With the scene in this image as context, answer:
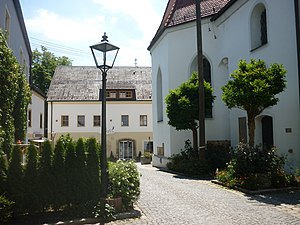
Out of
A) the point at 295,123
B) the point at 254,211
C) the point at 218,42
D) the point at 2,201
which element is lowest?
the point at 254,211

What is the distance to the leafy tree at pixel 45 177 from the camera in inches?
299

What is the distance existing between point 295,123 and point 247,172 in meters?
3.77

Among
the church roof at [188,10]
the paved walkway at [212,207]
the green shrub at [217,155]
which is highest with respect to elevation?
the church roof at [188,10]

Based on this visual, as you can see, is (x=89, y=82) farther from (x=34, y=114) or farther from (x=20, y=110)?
(x=20, y=110)

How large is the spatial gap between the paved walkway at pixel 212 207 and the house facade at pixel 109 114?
27898mm

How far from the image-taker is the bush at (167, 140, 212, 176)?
1544 cm

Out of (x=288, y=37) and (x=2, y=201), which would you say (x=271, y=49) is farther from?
(x=2, y=201)

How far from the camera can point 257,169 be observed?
10773mm

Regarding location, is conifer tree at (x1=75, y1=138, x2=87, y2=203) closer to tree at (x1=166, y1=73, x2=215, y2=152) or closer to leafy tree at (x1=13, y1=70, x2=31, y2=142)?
leafy tree at (x1=13, y1=70, x2=31, y2=142)

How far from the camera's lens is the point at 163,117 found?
22812 mm

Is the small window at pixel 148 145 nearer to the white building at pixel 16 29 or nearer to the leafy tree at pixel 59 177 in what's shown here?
the white building at pixel 16 29

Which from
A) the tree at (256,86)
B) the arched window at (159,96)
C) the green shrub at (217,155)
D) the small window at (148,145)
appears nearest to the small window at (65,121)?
the small window at (148,145)

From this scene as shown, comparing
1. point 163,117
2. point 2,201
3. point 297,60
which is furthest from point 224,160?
point 2,201

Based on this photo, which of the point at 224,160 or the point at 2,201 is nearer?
the point at 2,201
